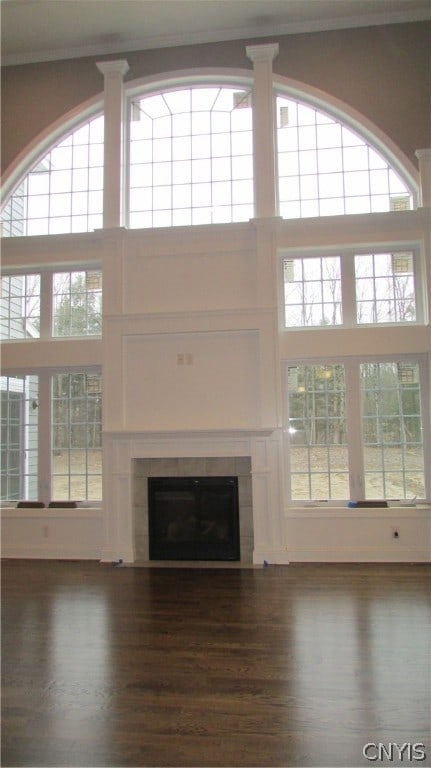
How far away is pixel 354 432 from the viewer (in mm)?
5082

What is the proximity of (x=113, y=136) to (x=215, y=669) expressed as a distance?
5397 millimetres

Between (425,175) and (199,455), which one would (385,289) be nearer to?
(425,175)

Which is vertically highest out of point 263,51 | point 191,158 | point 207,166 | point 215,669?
point 263,51

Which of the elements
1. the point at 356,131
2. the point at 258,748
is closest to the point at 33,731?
the point at 258,748

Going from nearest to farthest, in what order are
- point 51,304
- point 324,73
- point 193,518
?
point 193,518 < point 324,73 < point 51,304

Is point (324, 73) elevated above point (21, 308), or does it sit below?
above

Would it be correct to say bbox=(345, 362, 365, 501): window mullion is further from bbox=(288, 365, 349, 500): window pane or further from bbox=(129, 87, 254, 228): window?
bbox=(129, 87, 254, 228): window

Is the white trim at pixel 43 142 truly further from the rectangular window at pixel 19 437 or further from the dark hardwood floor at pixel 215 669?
the dark hardwood floor at pixel 215 669

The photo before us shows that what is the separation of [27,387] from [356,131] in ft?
15.8

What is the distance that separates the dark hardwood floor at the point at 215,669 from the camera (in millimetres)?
2123

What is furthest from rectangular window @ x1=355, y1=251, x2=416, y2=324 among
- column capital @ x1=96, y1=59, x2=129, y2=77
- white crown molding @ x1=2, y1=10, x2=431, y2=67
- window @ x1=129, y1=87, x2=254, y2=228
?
column capital @ x1=96, y1=59, x2=129, y2=77

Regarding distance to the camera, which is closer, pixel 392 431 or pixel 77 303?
pixel 392 431

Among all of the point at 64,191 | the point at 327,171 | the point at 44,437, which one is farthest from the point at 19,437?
the point at 327,171

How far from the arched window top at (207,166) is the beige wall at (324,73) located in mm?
177
